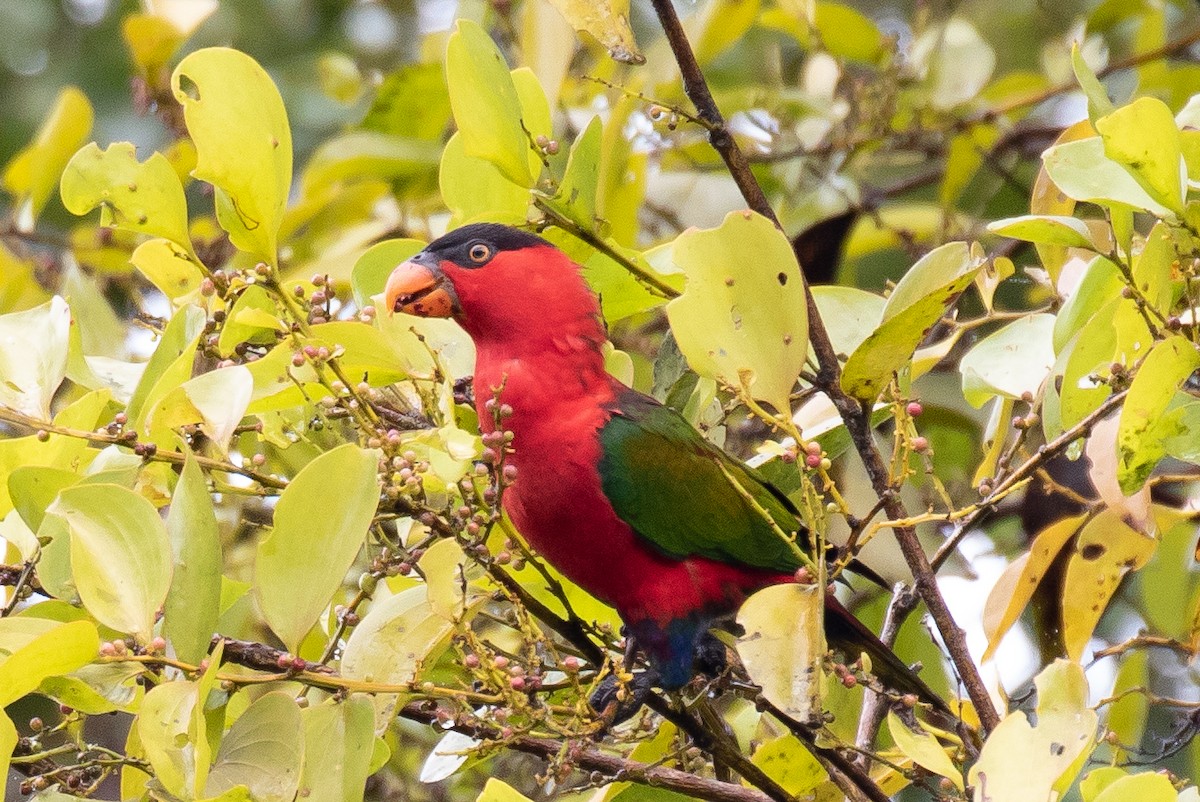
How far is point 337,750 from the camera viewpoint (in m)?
1.67

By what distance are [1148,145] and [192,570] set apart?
127 centimetres

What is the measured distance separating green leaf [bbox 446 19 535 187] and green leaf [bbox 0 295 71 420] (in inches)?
25.6

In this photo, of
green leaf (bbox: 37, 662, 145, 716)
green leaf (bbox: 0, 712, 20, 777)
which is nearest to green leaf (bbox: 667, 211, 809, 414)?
green leaf (bbox: 37, 662, 145, 716)

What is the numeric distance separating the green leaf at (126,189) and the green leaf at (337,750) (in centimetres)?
76

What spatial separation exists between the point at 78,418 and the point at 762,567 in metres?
1.23

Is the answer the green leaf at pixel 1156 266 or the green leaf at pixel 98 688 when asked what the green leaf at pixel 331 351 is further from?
the green leaf at pixel 1156 266

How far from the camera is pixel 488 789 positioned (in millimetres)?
1579

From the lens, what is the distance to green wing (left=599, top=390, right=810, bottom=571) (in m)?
2.35

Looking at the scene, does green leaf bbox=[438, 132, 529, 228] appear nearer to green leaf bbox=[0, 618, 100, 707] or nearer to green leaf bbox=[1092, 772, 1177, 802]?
green leaf bbox=[0, 618, 100, 707]

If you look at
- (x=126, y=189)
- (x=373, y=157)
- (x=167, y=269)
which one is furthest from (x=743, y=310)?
(x=373, y=157)

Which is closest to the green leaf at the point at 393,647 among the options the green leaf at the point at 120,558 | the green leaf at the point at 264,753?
the green leaf at the point at 264,753

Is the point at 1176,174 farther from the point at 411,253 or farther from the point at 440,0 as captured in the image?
the point at 440,0

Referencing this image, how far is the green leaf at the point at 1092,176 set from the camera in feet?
5.70

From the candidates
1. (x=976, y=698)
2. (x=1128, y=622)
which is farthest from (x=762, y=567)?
(x=1128, y=622)
